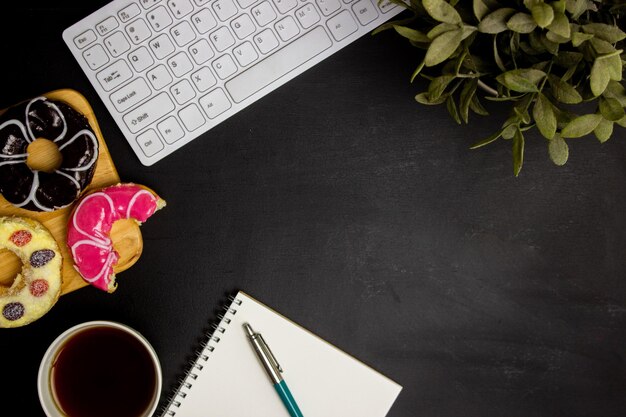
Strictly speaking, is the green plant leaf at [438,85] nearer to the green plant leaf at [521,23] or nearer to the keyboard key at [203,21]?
the green plant leaf at [521,23]

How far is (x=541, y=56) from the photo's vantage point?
0.68 meters

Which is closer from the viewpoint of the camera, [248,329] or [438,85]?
[438,85]

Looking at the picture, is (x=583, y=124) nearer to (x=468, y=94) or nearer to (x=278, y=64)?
(x=468, y=94)

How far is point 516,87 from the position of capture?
0.62 meters

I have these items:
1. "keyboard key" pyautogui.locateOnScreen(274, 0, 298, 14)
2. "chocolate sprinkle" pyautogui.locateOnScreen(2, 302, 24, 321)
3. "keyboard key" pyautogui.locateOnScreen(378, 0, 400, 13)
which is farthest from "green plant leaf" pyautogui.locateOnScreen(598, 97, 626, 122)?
"chocolate sprinkle" pyautogui.locateOnScreen(2, 302, 24, 321)

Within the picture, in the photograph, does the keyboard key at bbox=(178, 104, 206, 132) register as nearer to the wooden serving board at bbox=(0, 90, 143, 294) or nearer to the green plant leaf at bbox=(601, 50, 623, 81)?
the wooden serving board at bbox=(0, 90, 143, 294)

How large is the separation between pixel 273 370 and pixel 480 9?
0.57 metres

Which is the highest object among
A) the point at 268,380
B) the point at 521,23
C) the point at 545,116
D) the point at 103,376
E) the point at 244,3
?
the point at 244,3

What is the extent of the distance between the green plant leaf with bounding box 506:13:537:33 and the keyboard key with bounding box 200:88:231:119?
1.34 feet

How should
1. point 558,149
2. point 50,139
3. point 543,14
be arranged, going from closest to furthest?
point 543,14 → point 558,149 → point 50,139

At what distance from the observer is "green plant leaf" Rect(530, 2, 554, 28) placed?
A: 0.56 m

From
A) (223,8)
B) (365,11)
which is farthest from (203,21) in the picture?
(365,11)

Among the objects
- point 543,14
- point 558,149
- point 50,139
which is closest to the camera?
point 543,14

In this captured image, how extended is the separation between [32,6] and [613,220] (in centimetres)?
94
